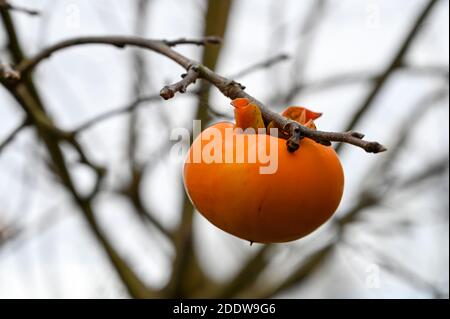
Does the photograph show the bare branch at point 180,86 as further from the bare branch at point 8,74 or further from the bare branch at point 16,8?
the bare branch at point 16,8

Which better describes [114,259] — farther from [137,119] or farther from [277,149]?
[277,149]

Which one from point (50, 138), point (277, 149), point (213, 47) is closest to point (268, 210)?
point (277, 149)

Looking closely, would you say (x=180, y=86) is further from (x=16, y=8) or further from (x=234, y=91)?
(x=16, y=8)

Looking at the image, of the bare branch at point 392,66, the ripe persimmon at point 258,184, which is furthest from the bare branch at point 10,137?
the bare branch at point 392,66

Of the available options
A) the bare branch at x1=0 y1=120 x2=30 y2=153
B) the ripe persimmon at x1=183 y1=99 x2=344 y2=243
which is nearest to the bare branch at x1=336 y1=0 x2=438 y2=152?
the bare branch at x1=0 y1=120 x2=30 y2=153

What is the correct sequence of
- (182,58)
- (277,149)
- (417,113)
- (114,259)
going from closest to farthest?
(277,149) < (182,58) < (114,259) < (417,113)

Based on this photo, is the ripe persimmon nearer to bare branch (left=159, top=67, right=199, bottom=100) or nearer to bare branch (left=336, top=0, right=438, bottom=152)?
bare branch (left=159, top=67, right=199, bottom=100)

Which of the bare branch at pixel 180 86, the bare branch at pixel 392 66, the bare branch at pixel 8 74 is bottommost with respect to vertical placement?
the bare branch at pixel 392 66

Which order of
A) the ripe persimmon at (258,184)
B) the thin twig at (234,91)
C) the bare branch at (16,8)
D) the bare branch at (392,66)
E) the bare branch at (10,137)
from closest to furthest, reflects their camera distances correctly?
the thin twig at (234,91)
the ripe persimmon at (258,184)
the bare branch at (16,8)
the bare branch at (10,137)
the bare branch at (392,66)
